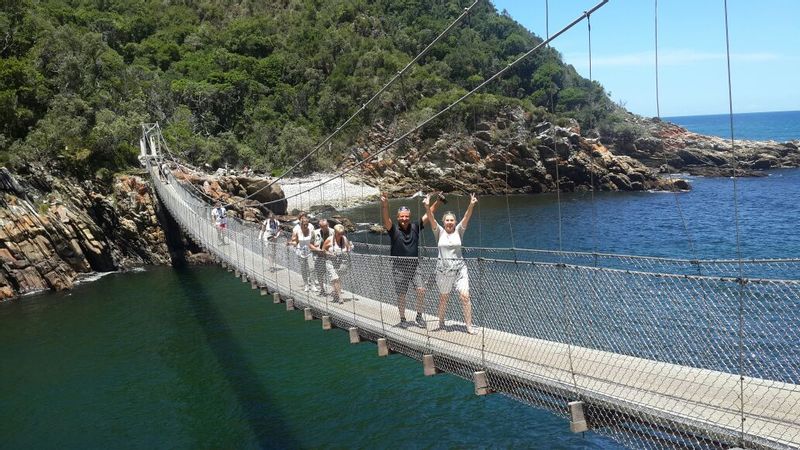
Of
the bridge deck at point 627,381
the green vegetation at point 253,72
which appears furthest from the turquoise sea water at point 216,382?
the green vegetation at point 253,72

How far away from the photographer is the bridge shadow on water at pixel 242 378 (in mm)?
8609

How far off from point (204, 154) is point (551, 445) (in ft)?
94.3

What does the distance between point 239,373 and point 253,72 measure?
122ft

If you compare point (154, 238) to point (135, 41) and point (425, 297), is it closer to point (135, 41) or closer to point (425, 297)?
point (425, 297)

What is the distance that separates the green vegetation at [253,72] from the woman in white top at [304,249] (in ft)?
58.3

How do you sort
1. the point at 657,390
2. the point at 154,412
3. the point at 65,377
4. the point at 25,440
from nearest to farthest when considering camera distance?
the point at 657,390, the point at 25,440, the point at 154,412, the point at 65,377

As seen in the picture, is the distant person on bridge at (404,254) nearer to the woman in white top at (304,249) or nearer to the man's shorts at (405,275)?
the man's shorts at (405,275)

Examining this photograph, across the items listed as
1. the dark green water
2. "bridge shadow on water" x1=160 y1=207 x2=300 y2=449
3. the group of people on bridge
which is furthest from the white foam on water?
the group of people on bridge

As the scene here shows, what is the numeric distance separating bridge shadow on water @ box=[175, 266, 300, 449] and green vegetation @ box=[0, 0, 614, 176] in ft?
35.0

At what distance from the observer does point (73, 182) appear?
21.7 m

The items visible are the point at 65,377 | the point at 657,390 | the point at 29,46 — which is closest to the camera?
the point at 657,390

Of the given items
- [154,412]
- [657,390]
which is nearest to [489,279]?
[657,390]

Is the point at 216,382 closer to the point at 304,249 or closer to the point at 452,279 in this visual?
the point at 304,249

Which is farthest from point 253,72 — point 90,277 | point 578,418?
point 578,418
